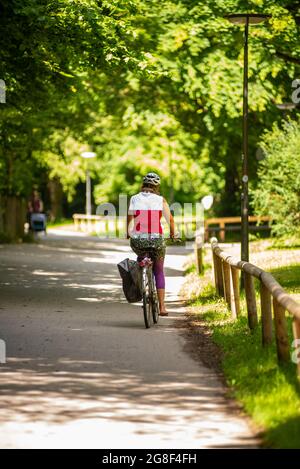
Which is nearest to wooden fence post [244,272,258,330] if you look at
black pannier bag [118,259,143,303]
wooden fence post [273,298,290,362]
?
black pannier bag [118,259,143,303]

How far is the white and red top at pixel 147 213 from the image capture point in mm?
14047

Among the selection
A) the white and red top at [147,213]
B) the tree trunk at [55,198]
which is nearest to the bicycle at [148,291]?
the white and red top at [147,213]

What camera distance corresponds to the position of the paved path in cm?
741

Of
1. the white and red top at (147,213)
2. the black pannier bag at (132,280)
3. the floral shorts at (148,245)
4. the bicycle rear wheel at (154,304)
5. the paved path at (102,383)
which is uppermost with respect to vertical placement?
the white and red top at (147,213)

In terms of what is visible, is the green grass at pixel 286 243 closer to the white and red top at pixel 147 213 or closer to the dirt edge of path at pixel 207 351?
the dirt edge of path at pixel 207 351

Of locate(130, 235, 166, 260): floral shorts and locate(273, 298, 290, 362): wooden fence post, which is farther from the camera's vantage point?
locate(130, 235, 166, 260): floral shorts

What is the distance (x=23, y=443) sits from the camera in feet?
23.4

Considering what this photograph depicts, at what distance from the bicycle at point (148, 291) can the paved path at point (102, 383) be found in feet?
0.59

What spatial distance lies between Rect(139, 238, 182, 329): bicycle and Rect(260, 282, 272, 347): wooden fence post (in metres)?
2.75

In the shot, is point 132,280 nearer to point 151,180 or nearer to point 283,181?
point 151,180

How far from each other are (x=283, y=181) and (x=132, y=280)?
16424 mm

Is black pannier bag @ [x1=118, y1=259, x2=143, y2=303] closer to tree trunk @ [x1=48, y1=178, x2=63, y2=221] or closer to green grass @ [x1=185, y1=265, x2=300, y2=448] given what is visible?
green grass @ [x1=185, y1=265, x2=300, y2=448]

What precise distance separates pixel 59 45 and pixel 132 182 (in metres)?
56.2
